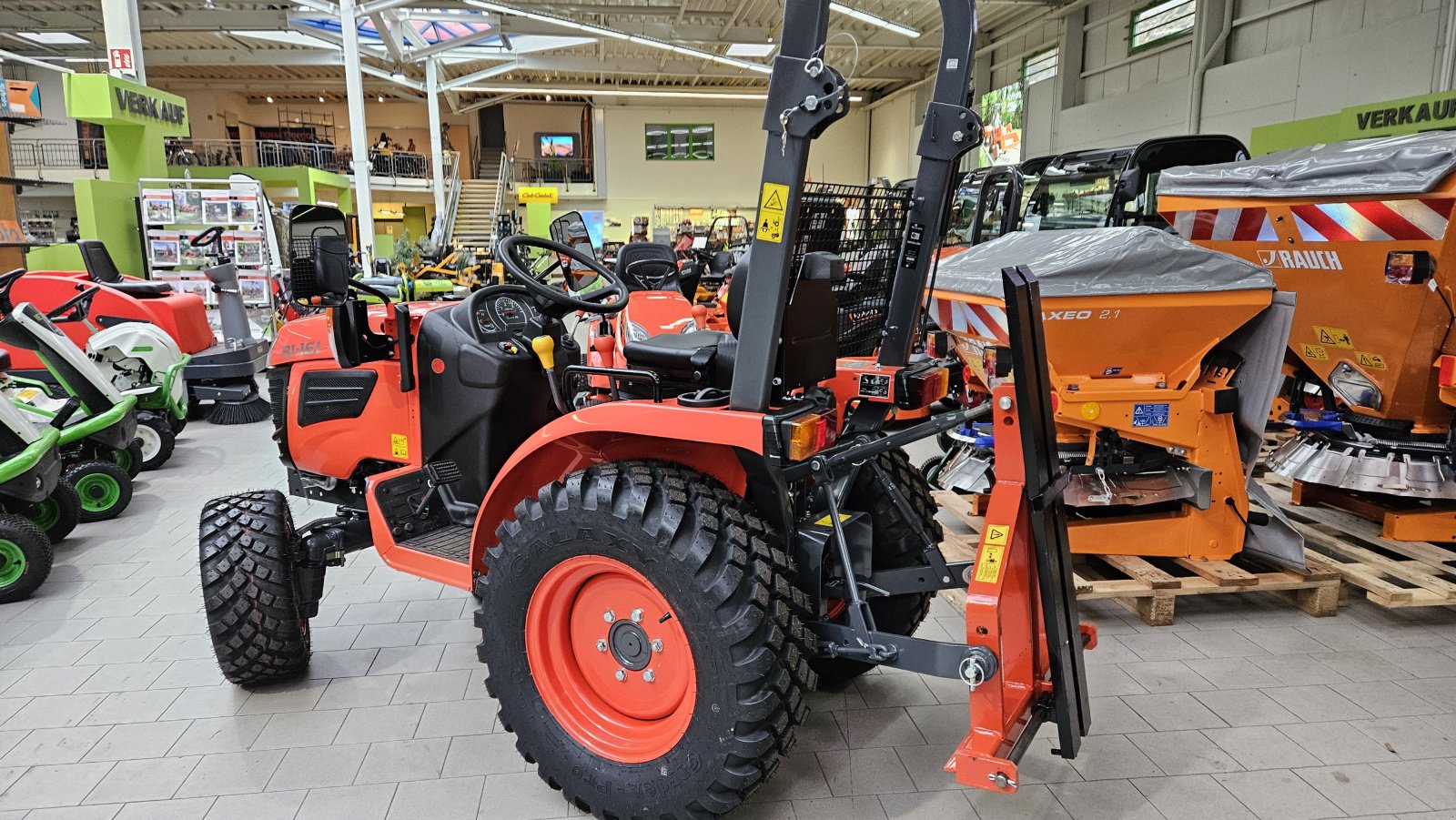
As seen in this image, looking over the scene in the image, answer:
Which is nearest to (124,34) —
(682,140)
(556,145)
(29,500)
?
(29,500)

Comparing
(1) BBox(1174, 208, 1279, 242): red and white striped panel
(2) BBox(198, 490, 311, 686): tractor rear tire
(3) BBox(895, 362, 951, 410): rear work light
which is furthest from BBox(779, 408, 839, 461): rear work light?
(1) BBox(1174, 208, 1279, 242): red and white striped panel

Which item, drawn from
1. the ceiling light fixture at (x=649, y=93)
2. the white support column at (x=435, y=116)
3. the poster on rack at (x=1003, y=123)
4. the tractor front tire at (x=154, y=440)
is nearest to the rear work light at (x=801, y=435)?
the tractor front tire at (x=154, y=440)

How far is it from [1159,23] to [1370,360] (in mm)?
12628

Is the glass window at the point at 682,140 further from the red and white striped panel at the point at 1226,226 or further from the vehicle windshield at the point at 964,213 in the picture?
the red and white striped panel at the point at 1226,226

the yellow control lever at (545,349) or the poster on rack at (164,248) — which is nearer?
the yellow control lever at (545,349)

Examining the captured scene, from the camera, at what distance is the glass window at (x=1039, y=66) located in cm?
1792

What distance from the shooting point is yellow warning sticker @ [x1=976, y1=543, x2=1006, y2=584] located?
6.81 feet

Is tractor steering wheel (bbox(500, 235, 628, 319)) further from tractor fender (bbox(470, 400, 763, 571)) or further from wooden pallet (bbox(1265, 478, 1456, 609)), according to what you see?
wooden pallet (bbox(1265, 478, 1456, 609))

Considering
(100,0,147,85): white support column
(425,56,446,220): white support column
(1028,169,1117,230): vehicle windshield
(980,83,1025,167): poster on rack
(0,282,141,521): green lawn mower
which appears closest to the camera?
(0,282,141,521): green lawn mower

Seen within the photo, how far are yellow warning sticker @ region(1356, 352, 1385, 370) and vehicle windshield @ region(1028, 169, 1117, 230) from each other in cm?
409

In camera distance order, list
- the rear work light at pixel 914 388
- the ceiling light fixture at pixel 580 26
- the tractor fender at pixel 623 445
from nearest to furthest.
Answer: the tractor fender at pixel 623 445
the rear work light at pixel 914 388
the ceiling light fixture at pixel 580 26

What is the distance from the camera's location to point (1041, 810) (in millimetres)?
2422

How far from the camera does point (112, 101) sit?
1107cm

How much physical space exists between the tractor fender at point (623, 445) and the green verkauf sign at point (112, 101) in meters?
11.5
